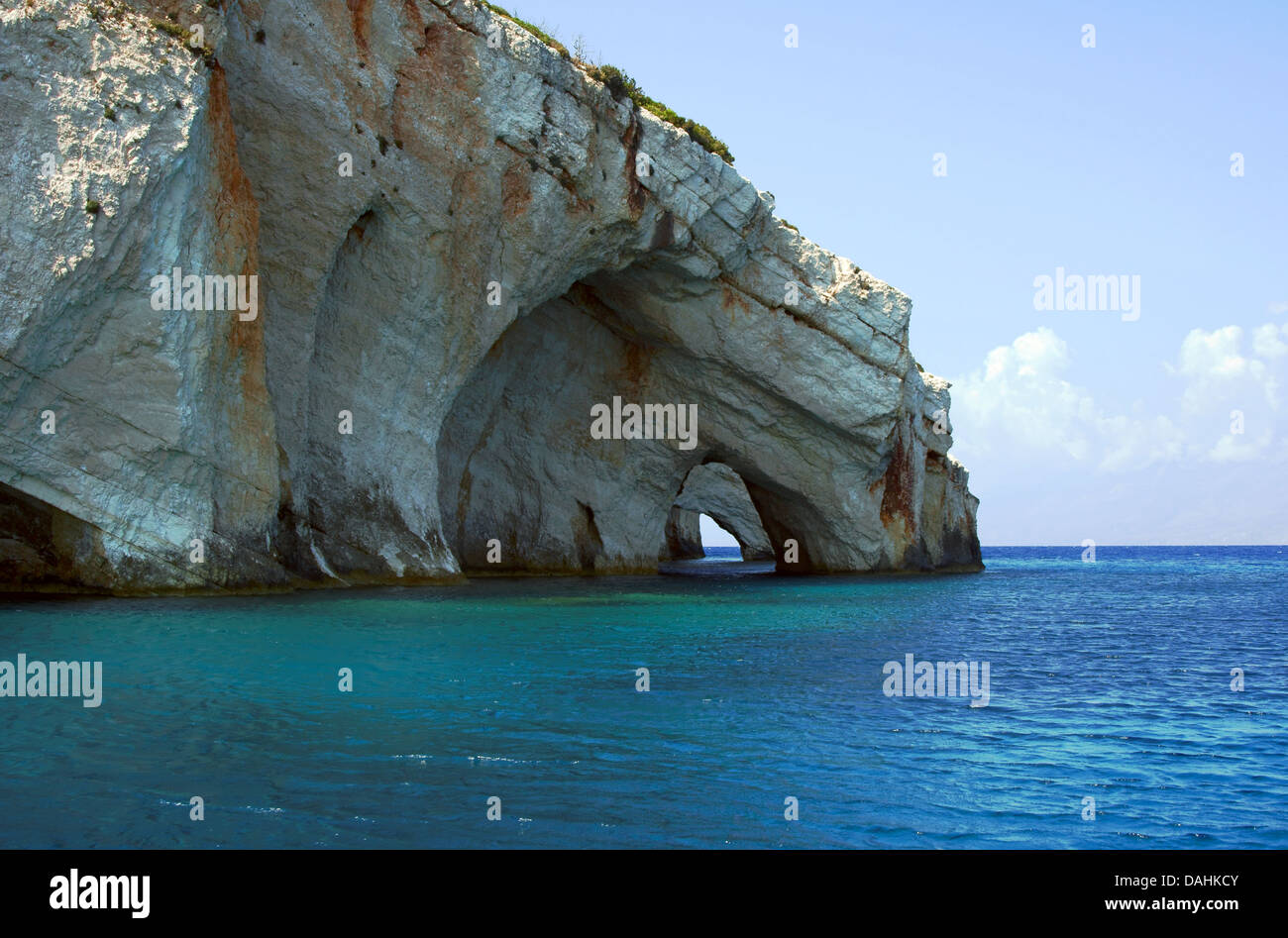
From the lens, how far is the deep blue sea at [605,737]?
7391 mm

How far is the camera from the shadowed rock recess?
1903cm

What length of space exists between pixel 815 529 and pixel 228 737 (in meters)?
32.4

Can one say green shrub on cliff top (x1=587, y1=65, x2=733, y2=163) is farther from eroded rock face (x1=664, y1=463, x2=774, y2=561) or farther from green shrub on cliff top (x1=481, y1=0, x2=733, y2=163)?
eroded rock face (x1=664, y1=463, x2=774, y2=561)

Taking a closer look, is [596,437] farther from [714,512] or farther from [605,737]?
[605,737]

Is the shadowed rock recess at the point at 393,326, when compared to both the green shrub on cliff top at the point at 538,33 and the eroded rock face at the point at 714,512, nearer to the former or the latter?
the green shrub on cliff top at the point at 538,33

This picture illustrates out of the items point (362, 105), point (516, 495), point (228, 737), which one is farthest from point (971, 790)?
point (516, 495)

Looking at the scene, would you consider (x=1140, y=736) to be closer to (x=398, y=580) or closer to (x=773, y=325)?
(x=398, y=580)

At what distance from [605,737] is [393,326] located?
1899cm

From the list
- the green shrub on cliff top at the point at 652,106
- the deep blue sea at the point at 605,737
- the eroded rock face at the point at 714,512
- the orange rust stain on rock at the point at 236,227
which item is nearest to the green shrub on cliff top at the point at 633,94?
the green shrub on cliff top at the point at 652,106

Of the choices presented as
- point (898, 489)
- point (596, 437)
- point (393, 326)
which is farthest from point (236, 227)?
point (898, 489)

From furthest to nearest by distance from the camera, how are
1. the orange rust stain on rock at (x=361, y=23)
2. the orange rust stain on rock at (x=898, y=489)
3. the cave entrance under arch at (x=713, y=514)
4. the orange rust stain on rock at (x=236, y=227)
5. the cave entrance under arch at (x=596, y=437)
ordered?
the cave entrance under arch at (x=713, y=514) < the orange rust stain on rock at (x=898, y=489) < the cave entrance under arch at (x=596, y=437) < the orange rust stain on rock at (x=361, y=23) < the orange rust stain on rock at (x=236, y=227)

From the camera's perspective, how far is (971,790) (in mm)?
8656

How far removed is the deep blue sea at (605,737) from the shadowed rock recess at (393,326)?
11.9 feet

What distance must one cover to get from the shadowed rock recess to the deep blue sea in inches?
143
